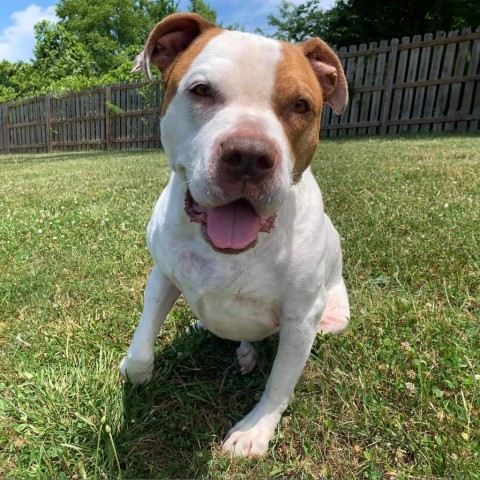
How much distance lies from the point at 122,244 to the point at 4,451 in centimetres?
237

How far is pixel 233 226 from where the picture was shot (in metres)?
1.94

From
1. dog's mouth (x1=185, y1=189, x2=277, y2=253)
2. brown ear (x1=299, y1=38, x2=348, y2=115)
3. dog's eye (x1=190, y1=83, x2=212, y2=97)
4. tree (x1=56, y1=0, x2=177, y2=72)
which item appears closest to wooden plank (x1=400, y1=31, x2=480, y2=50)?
brown ear (x1=299, y1=38, x2=348, y2=115)

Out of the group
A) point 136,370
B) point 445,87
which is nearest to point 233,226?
point 136,370

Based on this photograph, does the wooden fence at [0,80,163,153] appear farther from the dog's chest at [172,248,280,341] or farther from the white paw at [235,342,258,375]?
the dog's chest at [172,248,280,341]

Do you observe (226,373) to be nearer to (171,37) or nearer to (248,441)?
(248,441)

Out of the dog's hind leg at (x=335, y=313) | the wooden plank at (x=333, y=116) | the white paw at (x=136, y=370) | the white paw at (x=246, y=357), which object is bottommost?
the white paw at (x=246, y=357)

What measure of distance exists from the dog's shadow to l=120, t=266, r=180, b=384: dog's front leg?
8cm

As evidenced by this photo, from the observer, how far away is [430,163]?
23.8ft

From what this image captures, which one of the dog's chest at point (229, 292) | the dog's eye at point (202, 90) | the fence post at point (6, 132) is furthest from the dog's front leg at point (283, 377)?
the fence post at point (6, 132)

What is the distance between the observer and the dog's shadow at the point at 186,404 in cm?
200

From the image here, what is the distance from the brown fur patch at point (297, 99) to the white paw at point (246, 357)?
3.47 ft

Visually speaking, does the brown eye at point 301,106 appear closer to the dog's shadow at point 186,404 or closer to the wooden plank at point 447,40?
the dog's shadow at point 186,404

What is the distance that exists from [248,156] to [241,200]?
0.79ft

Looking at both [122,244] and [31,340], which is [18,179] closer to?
[122,244]
